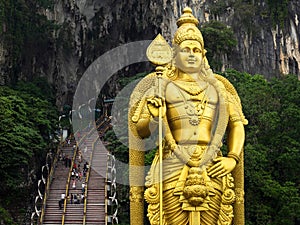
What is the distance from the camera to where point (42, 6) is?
78.1ft

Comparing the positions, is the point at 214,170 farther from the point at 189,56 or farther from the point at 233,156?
the point at 189,56

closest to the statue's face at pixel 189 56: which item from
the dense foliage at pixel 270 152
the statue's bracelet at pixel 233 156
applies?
the statue's bracelet at pixel 233 156

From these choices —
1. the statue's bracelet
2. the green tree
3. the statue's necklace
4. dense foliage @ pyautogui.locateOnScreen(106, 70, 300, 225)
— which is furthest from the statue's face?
the green tree

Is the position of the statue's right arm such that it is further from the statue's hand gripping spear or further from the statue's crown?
the statue's crown

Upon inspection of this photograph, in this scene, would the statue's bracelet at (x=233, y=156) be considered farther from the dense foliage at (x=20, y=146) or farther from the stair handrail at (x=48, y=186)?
the dense foliage at (x=20, y=146)

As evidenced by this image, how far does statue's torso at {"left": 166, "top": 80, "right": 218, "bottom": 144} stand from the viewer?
237 inches

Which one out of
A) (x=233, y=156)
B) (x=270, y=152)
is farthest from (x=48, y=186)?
(x=233, y=156)

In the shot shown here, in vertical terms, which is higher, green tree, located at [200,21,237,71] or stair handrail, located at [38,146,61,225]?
green tree, located at [200,21,237,71]

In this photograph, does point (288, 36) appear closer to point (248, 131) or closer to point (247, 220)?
point (248, 131)

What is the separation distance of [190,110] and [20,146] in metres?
10.1

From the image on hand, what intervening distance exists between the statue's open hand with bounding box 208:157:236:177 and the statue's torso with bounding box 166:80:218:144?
0.81ft

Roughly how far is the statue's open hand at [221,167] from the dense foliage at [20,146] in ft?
28.4

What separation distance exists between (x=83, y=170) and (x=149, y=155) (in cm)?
370

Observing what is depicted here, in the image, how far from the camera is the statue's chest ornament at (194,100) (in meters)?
6.06
